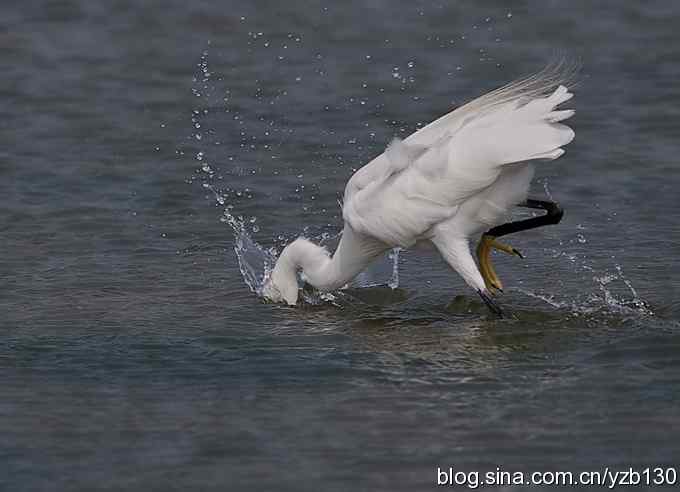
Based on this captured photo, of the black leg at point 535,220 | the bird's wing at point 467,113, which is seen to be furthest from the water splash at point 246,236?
the bird's wing at point 467,113

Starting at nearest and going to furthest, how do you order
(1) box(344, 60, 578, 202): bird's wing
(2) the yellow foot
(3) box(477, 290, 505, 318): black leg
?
(1) box(344, 60, 578, 202): bird's wing < (3) box(477, 290, 505, 318): black leg < (2) the yellow foot

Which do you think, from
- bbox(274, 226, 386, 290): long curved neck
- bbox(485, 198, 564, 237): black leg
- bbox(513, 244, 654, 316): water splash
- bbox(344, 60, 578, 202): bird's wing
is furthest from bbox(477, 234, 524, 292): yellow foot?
bbox(344, 60, 578, 202): bird's wing

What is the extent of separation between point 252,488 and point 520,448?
1.29 metres

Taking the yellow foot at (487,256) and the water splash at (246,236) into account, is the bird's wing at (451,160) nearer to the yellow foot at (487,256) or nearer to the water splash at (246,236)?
the yellow foot at (487,256)

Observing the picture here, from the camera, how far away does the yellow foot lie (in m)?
9.61

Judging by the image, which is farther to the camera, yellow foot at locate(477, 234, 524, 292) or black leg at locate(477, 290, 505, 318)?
yellow foot at locate(477, 234, 524, 292)

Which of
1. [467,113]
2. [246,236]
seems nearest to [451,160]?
[467,113]

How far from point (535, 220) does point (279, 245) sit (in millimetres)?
2379

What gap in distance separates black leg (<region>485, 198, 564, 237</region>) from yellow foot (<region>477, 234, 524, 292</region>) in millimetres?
52

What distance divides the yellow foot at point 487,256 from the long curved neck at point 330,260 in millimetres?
677

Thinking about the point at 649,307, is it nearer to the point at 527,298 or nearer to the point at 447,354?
the point at 527,298

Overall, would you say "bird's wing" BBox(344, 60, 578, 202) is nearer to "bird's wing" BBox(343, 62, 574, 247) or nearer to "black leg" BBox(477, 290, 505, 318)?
"bird's wing" BBox(343, 62, 574, 247)

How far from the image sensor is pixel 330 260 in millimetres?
9688

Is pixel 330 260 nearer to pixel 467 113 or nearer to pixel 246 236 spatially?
pixel 246 236
